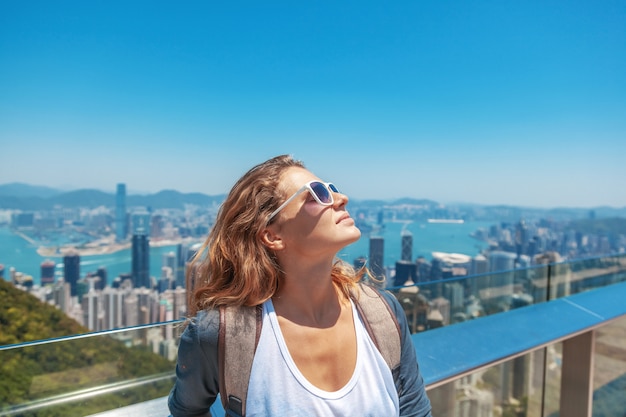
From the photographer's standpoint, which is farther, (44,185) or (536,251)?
(44,185)

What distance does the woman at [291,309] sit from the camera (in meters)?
0.90

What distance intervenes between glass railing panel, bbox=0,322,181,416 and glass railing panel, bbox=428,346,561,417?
116cm

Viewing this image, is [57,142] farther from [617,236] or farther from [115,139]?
[617,236]

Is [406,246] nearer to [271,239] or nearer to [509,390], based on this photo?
[509,390]

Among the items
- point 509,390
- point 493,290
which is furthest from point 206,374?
point 493,290

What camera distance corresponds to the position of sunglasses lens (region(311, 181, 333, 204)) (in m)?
1.08

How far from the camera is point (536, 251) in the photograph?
22.1 m

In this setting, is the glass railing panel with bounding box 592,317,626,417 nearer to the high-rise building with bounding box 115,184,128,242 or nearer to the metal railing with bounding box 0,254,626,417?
the metal railing with bounding box 0,254,626,417

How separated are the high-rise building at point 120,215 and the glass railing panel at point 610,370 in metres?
25.8

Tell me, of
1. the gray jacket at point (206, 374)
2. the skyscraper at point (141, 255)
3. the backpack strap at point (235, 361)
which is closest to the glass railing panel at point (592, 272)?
the gray jacket at point (206, 374)

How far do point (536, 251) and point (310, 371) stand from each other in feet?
81.0

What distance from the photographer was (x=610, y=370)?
2.64 m

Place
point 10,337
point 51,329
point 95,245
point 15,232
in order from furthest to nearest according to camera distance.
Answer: point 95,245
point 15,232
point 51,329
point 10,337

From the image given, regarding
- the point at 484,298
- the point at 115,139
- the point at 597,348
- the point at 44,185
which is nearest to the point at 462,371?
the point at 597,348
